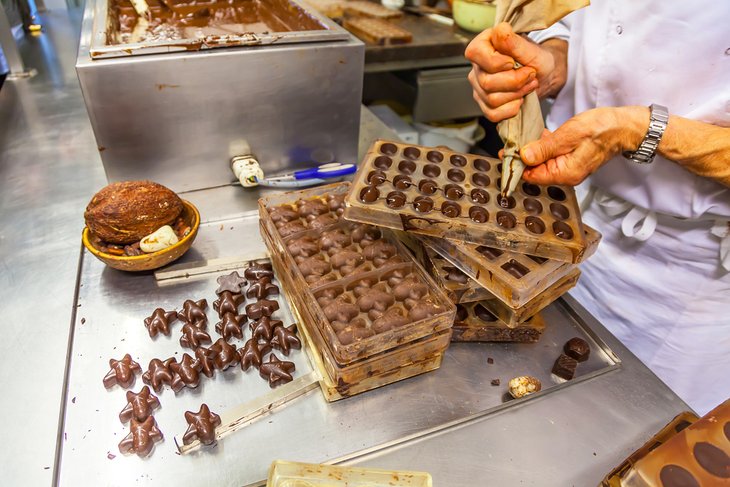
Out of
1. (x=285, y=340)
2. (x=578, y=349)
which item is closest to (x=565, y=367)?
(x=578, y=349)

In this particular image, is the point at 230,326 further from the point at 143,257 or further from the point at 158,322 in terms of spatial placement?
the point at 143,257

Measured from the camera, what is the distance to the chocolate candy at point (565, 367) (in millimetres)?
1257

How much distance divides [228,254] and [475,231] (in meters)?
0.84

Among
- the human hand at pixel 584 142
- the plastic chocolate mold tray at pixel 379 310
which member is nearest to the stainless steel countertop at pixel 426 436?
the plastic chocolate mold tray at pixel 379 310

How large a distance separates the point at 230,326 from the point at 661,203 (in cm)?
136

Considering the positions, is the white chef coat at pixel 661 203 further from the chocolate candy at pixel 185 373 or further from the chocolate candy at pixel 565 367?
the chocolate candy at pixel 185 373

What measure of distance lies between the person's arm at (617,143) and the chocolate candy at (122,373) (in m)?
1.14

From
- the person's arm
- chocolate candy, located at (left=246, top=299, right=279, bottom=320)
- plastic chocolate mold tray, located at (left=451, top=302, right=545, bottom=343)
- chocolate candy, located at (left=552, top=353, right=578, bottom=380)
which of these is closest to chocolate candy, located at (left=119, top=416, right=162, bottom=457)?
chocolate candy, located at (left=246, top=299, right=279, bottom=320)

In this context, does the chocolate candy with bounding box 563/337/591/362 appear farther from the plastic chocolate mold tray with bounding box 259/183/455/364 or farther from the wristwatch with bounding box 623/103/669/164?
the wristwatch with bounding box 623/103/669/164

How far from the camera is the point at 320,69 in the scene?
6.10 feet

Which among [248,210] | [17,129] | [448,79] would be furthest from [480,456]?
[448,79]

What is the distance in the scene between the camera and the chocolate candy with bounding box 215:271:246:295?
1401 millimetres

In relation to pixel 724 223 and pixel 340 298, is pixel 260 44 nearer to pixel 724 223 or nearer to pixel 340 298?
pixel 340 298

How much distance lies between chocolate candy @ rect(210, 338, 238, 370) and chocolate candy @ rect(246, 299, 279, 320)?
13 cm
